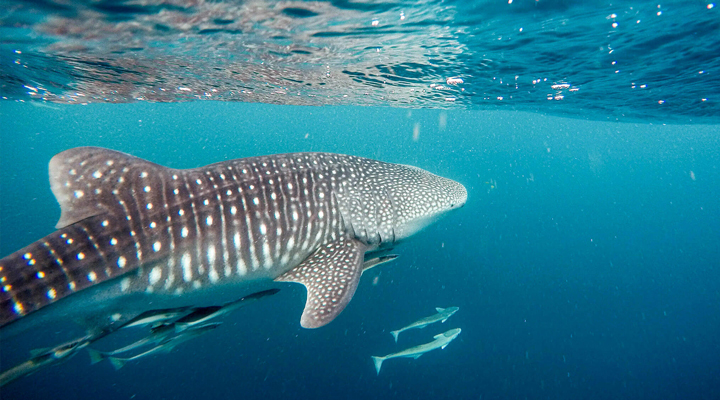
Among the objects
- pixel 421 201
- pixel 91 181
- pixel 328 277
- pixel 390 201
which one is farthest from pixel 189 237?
pixel 421 201

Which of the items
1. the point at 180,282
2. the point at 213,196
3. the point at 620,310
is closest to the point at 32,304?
the point at 180,282

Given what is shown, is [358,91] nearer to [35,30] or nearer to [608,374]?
[35,30]

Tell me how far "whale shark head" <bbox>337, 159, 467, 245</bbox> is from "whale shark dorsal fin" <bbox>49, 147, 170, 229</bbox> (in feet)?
8.85

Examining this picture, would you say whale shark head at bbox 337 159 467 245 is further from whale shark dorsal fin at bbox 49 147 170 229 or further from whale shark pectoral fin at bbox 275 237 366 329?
whale shark dorsal fin at bbox 49 147 170 229

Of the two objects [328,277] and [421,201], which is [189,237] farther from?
[421,201]

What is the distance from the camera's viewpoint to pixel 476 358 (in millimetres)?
14469

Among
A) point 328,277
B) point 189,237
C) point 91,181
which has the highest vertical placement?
point 91,181

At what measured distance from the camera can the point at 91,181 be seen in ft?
11.8

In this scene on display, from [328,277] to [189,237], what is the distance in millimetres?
1779

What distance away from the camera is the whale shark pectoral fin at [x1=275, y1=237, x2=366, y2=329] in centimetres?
387

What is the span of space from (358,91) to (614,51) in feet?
40.1

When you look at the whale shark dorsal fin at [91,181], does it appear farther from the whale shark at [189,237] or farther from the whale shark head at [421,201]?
the whale shark head at [421,201]

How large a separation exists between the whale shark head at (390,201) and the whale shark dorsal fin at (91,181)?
2.70m

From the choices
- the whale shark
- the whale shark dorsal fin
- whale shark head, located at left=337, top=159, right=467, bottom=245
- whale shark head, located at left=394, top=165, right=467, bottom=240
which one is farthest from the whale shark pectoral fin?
the whale shark dorsal fin
